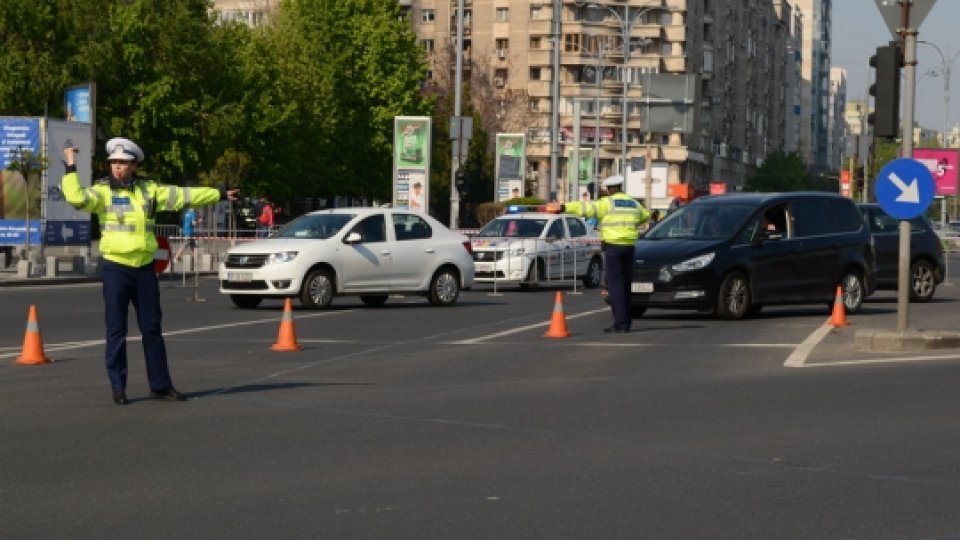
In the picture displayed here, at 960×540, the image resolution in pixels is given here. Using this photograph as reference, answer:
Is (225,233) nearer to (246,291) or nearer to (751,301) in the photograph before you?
(246,291)

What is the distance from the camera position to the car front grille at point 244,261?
27.4m

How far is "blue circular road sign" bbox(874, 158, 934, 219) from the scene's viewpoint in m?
18.5

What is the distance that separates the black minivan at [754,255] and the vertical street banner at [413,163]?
24662 millimetres

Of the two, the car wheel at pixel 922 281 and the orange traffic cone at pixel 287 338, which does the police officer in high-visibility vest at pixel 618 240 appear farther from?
the car wheel at pixel 922 281

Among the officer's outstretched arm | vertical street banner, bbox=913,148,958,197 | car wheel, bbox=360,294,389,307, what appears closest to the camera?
the officer's outstretched arm

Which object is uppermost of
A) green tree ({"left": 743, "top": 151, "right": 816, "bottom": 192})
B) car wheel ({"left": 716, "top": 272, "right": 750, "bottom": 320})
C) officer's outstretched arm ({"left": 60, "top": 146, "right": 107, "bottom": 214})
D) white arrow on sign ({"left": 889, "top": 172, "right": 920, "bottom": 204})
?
green tree ({"left": 743, "top": 151, "right": 816, "bottom": 192})

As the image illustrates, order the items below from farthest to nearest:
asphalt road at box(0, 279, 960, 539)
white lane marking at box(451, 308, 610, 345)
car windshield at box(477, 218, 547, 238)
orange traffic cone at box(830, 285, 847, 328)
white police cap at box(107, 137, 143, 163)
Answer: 1. car windshield at box(477, 218, 547, 238)
2. orange traffic cone at box(830, 285, 847, 328)
3. white lane marking at box(451, 308, 610, 345)
4. white police cap at box(107, 137, 143, 163)
5. asphalt road at box(0, 279, 960, 539)

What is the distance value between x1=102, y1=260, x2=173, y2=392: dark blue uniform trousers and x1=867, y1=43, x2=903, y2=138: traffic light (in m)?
8.81

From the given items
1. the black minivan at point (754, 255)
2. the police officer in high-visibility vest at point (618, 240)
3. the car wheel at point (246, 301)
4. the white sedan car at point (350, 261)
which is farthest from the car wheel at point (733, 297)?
the car wheel at point (246, 301)

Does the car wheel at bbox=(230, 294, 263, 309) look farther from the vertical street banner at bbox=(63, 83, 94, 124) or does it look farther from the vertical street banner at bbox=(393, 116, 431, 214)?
the vertical street banner at bbox=(393, 116, 431, 214)

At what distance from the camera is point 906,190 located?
18625 mm

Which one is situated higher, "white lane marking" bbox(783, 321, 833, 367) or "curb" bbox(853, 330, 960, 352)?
"curb" bbox(853, 330, 960, 352)

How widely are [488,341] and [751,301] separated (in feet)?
17.5

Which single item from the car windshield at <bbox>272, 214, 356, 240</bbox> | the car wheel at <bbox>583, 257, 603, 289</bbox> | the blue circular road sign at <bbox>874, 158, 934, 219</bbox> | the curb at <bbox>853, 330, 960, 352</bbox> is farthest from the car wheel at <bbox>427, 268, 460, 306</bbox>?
the blue circular road sign at <bbox>874, 158, 934, 219</bbox>
